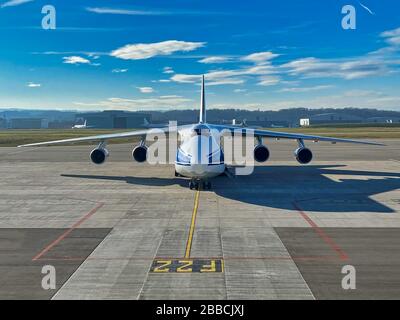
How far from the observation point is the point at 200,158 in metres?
22.1

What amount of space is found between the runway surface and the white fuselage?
149 centimetres

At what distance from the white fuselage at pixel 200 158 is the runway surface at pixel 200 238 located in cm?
149

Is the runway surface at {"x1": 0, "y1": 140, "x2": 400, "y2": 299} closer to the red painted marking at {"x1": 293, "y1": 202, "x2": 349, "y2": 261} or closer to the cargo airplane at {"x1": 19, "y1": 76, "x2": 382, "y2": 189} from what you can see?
the red painted marking at {"x1": 293, "y1": 202, "x2": 349, "y2": 261}

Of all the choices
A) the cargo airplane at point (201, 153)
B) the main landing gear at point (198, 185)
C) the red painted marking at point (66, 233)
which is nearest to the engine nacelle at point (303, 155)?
the cargo airplane at point (201, 153)

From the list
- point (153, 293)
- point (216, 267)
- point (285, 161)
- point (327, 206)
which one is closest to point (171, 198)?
point (327, 206)

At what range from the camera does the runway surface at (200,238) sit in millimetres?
10758

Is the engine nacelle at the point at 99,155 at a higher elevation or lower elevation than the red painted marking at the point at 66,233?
higher

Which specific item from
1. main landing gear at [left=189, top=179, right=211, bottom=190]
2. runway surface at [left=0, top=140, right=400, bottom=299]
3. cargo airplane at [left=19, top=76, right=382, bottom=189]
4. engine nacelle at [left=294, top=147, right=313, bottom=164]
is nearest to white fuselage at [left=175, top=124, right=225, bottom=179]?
cargo airplane at [left=19, top=76, right=382, bottom=189]

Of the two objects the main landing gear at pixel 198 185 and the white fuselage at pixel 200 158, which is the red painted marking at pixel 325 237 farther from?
the main landing gear at pixel 198 185

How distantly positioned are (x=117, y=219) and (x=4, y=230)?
4.73 metres

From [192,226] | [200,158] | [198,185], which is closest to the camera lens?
[192,226]

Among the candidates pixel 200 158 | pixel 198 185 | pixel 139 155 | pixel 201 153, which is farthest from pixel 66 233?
pixel 139 155

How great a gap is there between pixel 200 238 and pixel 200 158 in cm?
774

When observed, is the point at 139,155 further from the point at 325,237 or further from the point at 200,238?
the point at 325,237
